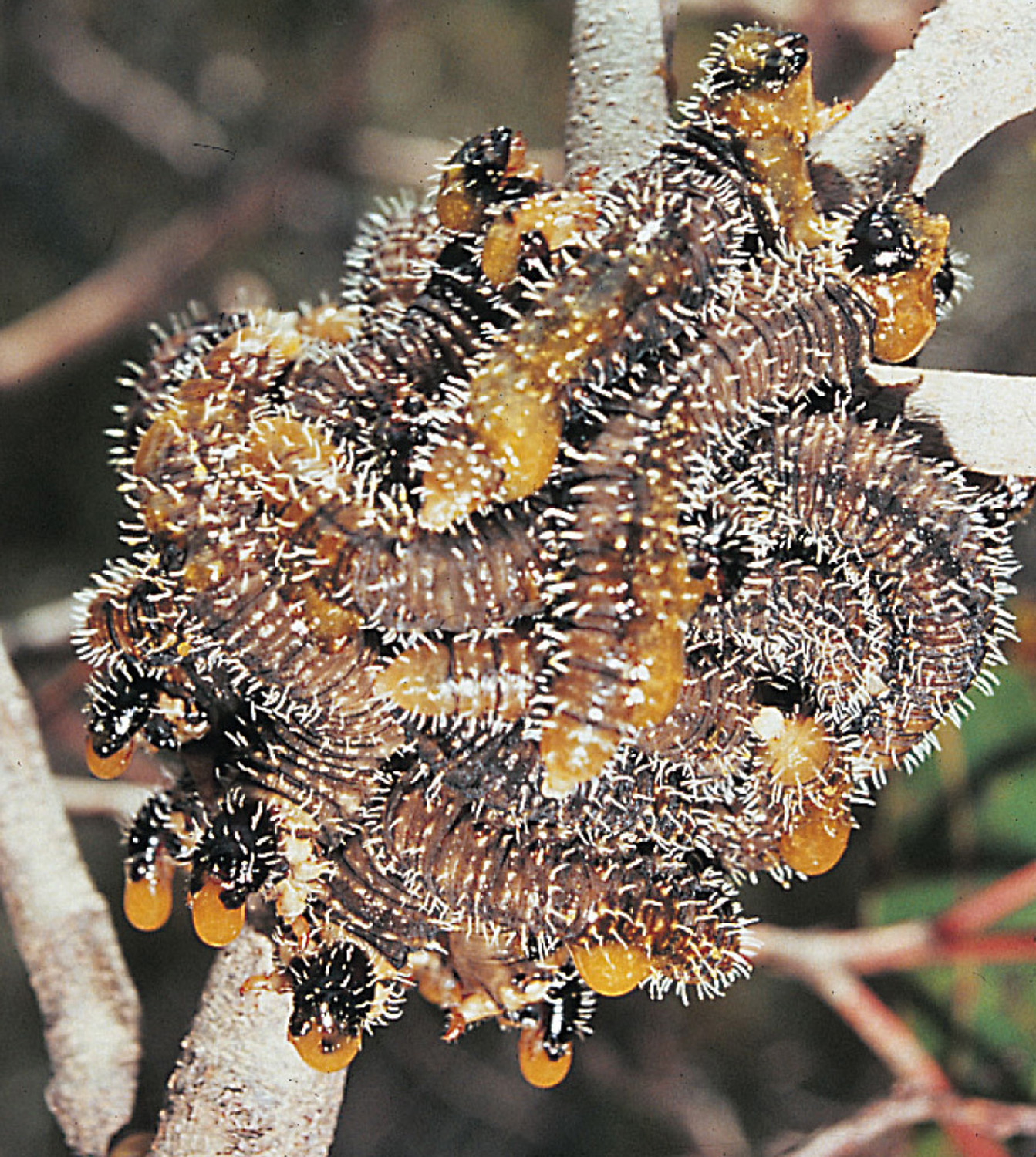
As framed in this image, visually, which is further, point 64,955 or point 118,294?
point 118,294

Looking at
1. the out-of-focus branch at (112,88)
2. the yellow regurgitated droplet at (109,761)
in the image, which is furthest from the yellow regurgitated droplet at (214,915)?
the out-of-focus branch at (112,88)

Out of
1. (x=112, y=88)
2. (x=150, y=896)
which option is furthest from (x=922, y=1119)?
(x=112, y=88)

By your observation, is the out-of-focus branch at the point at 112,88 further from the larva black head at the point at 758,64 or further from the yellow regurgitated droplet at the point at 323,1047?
the yellow regurgitated droplet at the point at 323,1047

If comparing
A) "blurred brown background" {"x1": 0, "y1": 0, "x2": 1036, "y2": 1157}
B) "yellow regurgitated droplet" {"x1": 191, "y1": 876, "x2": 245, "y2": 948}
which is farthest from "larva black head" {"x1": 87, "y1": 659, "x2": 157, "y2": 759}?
"blurred brown background" {"x1": 0, "y1": 0, "x2": 1036, "y2": 1157}

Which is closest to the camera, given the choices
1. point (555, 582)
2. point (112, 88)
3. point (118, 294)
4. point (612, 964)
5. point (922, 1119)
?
point (555, 582)

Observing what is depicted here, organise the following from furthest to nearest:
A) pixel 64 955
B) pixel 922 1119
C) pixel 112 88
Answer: pixel 112 88 → pixel 922 1119 → pixel 64 955

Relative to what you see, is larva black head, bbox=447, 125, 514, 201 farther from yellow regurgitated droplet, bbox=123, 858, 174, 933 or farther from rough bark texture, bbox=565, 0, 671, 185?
yellow regurgitated droplet, bbox=123, 858, 174, 933

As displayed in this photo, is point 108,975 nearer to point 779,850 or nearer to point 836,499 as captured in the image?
point 779,850

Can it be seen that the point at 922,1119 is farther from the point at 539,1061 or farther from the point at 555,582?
the point at 555,582
